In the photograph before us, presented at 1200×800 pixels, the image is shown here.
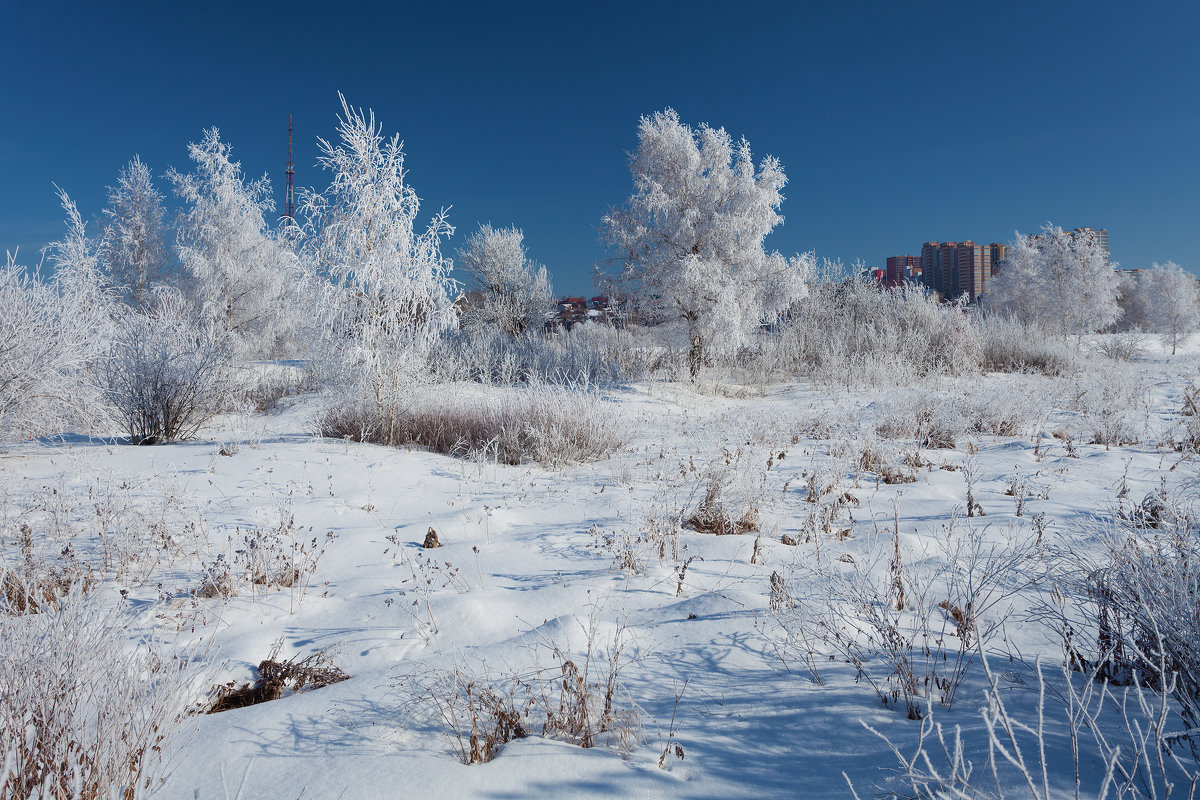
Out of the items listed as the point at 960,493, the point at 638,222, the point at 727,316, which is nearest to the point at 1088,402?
the point at 960,493

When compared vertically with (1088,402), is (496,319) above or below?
above

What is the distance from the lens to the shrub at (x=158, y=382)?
6.84m

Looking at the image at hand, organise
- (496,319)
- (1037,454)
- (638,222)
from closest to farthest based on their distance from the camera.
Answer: (1037,454)
(638,222)
(496,319)

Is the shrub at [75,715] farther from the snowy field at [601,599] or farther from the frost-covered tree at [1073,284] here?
the frost-covered tree at [1073,284]

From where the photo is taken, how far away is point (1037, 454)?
18.3 feet

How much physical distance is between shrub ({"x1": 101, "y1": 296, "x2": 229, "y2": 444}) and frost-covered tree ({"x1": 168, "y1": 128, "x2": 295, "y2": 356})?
30.8ft

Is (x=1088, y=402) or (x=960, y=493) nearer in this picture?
(x=960, y=493)

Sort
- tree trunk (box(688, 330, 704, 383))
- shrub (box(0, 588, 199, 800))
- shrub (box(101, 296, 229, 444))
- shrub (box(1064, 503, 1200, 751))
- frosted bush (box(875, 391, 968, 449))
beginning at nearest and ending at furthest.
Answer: shrub (box(0, 588, 199, 800))
shrub (box(1064, 503, 1200, 751))
frosted bush (box(875, 391, 968, 449))
shrub (box(101, 296, 229, 444))
tree trunk (box(688, 330, 704, 383))

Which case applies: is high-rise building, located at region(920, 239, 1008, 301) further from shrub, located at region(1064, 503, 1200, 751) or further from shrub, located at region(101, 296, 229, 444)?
shrub, located at region(1064, 503, 1200, 751)

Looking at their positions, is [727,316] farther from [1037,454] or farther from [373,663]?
[373,663]

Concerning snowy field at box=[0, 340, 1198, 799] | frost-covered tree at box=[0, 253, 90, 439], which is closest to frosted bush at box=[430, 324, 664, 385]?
frost-covered tree at box=[0, 253, 90, 439]

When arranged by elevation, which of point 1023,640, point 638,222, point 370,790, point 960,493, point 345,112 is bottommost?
point 370,790

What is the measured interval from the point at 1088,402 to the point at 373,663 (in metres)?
9.19

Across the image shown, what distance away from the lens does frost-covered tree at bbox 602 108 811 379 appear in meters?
12.4
